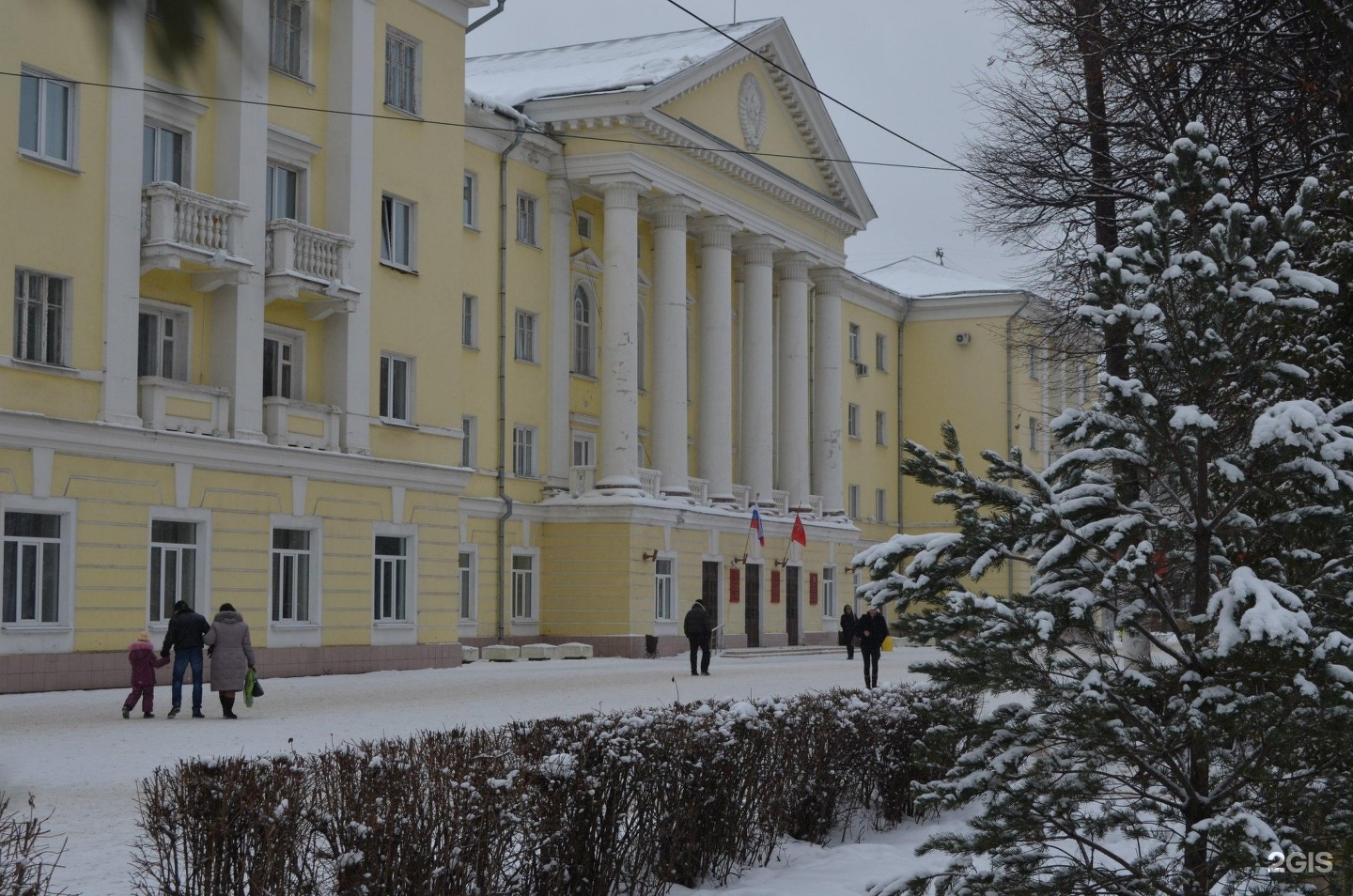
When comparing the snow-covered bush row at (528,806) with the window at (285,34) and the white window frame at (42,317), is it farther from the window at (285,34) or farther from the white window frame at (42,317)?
the white window frame at (42,317)

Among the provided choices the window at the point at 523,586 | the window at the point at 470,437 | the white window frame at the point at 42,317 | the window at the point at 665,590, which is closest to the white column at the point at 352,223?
the white window frame at the point at 42,317

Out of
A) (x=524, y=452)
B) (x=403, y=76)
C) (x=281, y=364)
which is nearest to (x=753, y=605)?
(x=524, y=452)

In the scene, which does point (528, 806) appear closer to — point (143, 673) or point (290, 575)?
point (143, 673)

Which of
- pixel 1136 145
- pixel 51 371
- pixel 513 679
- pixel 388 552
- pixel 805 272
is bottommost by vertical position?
pixel 513 679

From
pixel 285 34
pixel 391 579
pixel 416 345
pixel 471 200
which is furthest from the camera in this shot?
pixel 471 200

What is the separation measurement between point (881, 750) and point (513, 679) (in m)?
16.2

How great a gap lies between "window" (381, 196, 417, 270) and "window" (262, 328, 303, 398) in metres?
2.88

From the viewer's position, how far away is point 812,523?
48875mm

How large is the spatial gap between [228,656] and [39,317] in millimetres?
7171

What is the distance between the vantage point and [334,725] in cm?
1764

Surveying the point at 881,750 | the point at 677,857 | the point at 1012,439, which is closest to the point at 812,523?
the point at 1012,439

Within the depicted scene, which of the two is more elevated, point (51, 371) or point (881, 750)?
point (51, 371)

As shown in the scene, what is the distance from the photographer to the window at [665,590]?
4122 centimetres

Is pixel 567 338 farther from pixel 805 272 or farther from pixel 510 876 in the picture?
pixel 510 876
